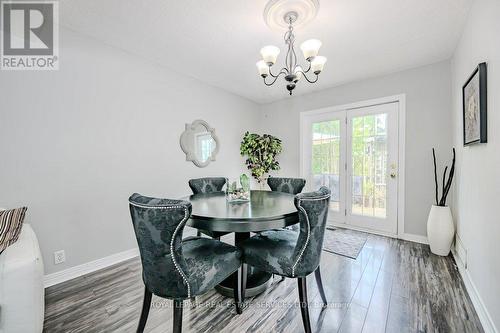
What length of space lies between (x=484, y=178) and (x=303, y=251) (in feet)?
4.80

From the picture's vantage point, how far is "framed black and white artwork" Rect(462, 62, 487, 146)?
5.06ft

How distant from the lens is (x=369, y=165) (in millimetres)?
3393

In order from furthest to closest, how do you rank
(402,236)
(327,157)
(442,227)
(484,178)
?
(327,157), (402,236), (442,227), (484,178)

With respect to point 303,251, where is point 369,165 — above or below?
above

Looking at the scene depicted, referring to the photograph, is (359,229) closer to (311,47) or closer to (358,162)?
(358,162)

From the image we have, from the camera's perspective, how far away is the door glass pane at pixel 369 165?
3285mm

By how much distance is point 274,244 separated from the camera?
164cm

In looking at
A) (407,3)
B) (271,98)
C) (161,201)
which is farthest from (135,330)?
(271,98)

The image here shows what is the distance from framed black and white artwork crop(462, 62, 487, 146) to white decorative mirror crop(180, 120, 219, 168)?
10.2 ft

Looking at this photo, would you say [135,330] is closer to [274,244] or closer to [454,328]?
[274,244]

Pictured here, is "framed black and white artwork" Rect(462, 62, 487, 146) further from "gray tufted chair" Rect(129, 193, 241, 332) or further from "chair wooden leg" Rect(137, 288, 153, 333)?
"chair wooden leg" Rect(137, 288, 153, 333)
